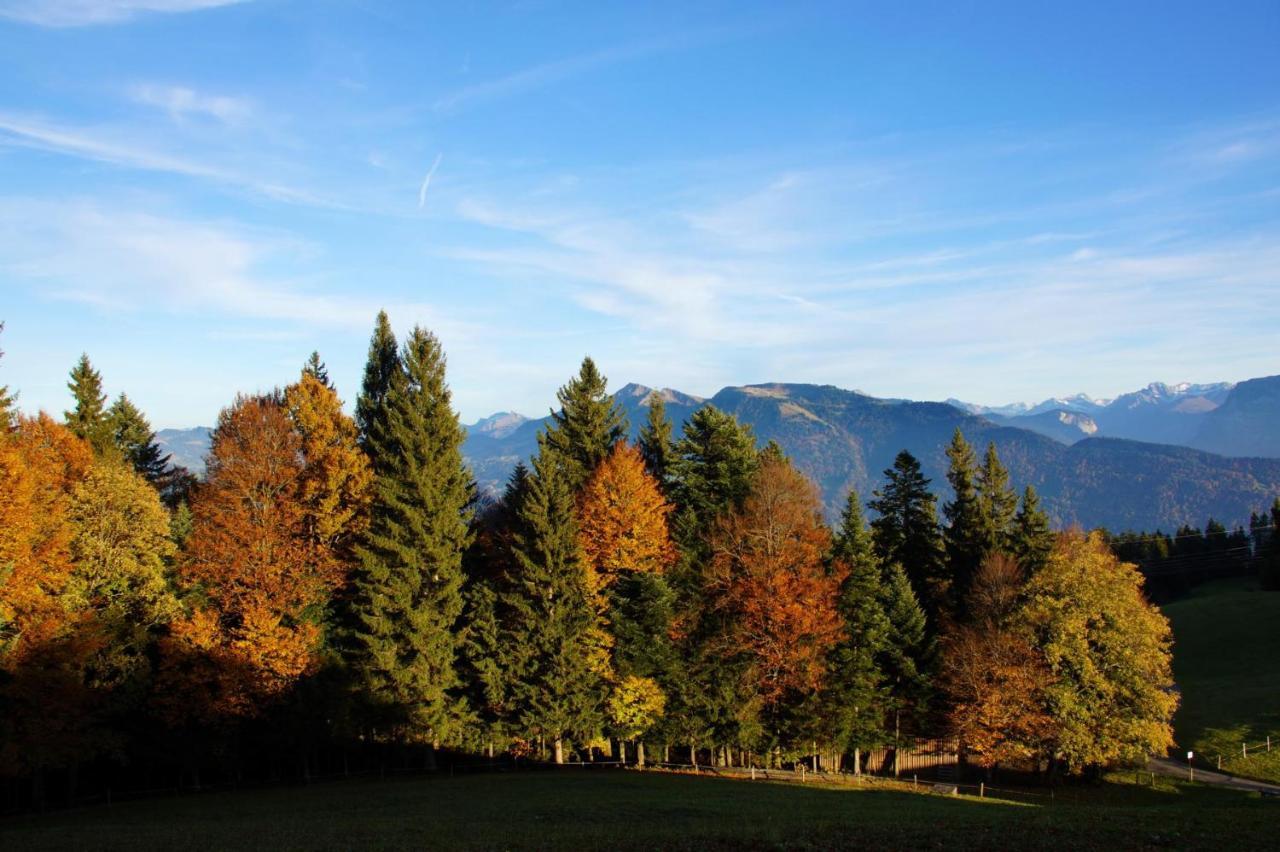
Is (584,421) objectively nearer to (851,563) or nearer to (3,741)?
(851,563)

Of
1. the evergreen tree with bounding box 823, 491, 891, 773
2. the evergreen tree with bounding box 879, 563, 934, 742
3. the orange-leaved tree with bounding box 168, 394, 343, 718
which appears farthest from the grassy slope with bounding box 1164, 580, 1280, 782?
the orange-leaved tree with bounding box 168, 394, 343, 718

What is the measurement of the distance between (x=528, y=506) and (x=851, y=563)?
21.2 meters

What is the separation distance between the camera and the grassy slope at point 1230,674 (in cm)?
5612

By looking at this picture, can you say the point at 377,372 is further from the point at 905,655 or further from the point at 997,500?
the point at 997,500

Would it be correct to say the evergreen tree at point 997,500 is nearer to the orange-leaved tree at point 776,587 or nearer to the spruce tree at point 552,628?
the orange-leaved tree at point 776,587

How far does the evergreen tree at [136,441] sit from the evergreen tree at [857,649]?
53808 millimetres

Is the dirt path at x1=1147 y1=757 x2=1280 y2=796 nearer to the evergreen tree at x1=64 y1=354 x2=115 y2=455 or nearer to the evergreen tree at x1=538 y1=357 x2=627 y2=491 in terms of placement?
the evergreen tree at x1=538 y1=357 x2=627 y2=491

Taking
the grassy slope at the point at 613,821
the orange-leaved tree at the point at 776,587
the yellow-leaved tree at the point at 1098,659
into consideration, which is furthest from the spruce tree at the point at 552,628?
the yellow-leaved tree at the point at 1098,659

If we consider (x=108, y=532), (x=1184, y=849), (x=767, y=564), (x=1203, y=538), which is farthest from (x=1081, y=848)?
(x=1203, y=538)

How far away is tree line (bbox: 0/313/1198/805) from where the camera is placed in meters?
40.9

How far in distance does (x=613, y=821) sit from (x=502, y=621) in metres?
26.0

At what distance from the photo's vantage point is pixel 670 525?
54594 millimetres

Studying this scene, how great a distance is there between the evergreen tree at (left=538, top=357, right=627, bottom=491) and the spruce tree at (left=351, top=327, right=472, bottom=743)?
29.6ft

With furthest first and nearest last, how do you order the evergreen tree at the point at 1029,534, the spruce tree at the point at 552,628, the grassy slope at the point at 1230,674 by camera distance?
1. the evergreen tree at the point at 1029,534
2. the grassy slope at the point at 1230,674
3. the spruce tree at the point at 552,628
